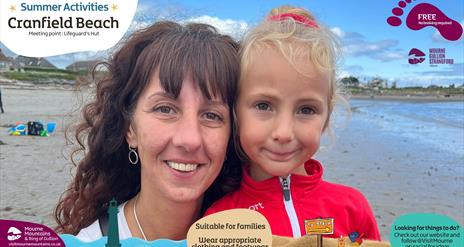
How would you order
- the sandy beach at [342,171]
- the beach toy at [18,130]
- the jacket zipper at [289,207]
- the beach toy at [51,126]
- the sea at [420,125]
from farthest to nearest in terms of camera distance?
the sea at [420,125] → the beach toy at [18,130] → the beach toy at [51,126] → the sandy beach at [342,171] → the jacket zipper at [289,207]

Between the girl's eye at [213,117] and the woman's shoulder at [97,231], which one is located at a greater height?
the girl's eye at [213,117]

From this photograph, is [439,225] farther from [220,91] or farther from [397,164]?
[397,164]

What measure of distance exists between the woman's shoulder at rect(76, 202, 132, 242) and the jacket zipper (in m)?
0.51

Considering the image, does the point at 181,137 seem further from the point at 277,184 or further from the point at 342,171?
the point at 342,171

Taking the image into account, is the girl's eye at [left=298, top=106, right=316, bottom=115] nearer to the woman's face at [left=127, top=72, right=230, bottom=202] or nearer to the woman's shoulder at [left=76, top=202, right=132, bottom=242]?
the woman's face at [left=127, top=72, right=230, bottom=202]

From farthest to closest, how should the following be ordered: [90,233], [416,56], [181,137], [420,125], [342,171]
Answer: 1. [420,125]
2. [342,171]
3. [90,233]
4. [416,56]
5. [181,137]

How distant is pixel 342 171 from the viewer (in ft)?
14.0

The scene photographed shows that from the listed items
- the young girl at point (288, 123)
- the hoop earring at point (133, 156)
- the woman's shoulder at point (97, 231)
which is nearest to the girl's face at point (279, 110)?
the young girl at point (288, 123)

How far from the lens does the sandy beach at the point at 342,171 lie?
3.49 metres

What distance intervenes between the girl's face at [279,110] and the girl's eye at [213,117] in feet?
0.21

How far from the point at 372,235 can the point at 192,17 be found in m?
0.86

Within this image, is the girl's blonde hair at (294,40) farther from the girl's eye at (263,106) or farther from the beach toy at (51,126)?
the beach toy at (51,126)

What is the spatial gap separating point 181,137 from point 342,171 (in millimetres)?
3266

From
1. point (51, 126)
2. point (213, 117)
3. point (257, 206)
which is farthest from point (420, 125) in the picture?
point (213, 117)
